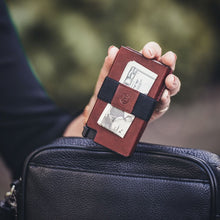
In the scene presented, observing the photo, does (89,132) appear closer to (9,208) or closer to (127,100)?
(127,100)

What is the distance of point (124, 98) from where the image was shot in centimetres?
52

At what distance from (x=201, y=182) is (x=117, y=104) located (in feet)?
0.55

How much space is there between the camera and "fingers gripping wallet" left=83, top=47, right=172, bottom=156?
51 cm

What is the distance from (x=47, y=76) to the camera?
1.42 metres

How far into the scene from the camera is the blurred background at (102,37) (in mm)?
1346

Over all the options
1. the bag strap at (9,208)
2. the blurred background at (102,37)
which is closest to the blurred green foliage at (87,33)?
the blurred background at (102,37)

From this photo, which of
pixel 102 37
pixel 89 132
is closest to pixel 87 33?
pixel 102 37

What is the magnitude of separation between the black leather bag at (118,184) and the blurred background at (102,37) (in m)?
0.77

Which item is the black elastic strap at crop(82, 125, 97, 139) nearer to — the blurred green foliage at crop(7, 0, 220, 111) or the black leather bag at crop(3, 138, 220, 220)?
the black leather bag at crop(3, 138, 220, 220)

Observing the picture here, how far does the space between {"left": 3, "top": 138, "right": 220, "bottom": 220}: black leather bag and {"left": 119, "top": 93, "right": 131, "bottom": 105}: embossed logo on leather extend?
75mm

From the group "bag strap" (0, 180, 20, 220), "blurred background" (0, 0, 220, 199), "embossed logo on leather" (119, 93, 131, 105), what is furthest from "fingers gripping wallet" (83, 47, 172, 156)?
"blurred background" (0, 0, 220, 199)

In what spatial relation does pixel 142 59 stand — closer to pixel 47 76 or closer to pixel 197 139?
pixel 47 76

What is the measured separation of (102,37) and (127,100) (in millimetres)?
957

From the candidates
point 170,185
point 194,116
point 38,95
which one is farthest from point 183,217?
point 194,116
